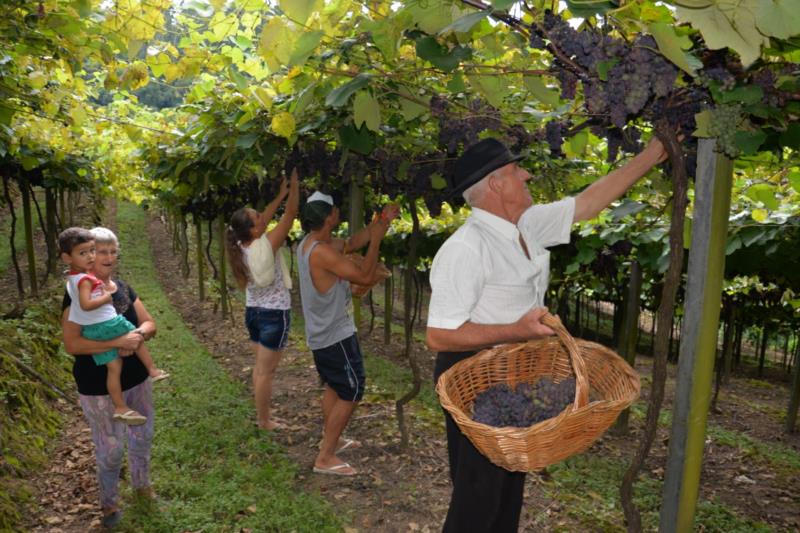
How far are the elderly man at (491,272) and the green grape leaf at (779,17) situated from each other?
1206 mm

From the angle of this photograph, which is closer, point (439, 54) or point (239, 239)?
point (439, 54)

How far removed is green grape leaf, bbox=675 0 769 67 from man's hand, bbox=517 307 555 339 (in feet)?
3.99

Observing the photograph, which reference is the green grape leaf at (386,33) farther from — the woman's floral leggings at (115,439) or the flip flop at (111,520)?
the flip flop at (111,520)

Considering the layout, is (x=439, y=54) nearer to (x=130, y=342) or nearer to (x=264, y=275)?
(x=130, y=342)

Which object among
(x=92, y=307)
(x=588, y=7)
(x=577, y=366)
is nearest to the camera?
(x=588, y=7)

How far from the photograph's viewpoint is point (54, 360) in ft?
25.8

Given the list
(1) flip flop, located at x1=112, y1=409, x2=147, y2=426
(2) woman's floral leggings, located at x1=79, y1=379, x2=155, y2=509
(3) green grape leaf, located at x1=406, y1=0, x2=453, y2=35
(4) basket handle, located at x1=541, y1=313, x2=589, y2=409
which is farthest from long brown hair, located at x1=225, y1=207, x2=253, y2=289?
(3) green grape leaf, located at x1=406, y1=0, x2=453, y2=35

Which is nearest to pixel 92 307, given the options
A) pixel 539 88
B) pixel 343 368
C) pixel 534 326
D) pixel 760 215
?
pixel 343 368

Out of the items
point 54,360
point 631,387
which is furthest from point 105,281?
point 54,360

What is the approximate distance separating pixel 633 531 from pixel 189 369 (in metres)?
7.26

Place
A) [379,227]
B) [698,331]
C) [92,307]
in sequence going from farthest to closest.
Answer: [379,227] < [92,307] < [698,331]

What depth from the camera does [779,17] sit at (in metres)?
1.32

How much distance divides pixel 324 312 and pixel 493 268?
2359mm

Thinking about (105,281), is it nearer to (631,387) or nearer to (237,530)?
(237,530)
